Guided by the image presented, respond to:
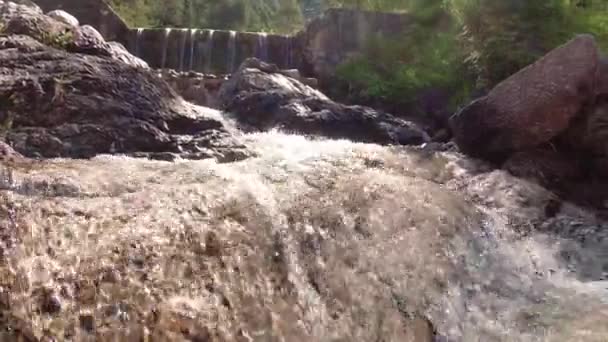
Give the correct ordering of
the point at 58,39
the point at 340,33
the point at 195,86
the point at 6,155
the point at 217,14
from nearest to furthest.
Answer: the point at 6,155
the point at 58,39
the point at 195,86
the point at 340,33
the point at 217,14

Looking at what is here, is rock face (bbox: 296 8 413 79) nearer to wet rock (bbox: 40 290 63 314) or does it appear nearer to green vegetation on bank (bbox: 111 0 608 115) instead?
green vegetation on bank (bbox: 111 0 608 115)

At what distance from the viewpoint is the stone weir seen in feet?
44.9

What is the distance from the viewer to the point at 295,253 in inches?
162

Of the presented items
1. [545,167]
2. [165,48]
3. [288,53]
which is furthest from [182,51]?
[545,167]

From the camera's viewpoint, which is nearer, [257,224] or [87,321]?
[87,321]

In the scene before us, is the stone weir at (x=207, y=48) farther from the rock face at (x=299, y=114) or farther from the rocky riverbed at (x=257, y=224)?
the rocky riverbed at (x=257, y=224)

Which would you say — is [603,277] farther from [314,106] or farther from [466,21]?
[466,21]

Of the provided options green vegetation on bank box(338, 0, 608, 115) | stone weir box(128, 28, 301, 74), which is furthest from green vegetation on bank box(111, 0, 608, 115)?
stone weir box(128, 28, 301, 74)

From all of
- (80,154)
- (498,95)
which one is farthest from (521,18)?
(80,154)

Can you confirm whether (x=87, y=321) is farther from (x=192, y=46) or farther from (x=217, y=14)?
(x=217, y=14)

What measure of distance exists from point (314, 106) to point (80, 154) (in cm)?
366

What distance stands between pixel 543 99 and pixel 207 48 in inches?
343

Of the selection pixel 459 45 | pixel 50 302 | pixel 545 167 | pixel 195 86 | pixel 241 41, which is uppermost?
pixel 459 45

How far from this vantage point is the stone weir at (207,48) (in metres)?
13.7
